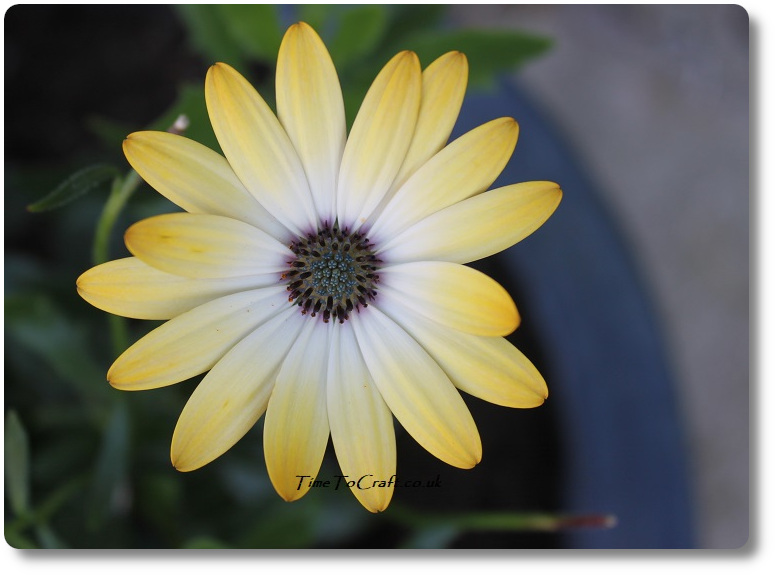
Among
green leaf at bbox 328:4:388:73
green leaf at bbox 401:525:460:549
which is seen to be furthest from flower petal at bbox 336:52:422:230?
green leaf at bbox 401:525:460:549

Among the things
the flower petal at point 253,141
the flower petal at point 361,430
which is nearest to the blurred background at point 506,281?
the flower petal at point 253,141

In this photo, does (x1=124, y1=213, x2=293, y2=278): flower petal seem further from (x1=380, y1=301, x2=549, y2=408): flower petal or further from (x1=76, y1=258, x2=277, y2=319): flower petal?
(x1=380, y1=301, x2=549, y2=408): flower petal

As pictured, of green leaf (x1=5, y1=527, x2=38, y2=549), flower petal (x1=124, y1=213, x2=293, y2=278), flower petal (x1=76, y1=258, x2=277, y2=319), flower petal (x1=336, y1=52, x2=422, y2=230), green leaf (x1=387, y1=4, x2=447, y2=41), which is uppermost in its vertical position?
green leaf (x1=387, y1=4, x2=447, y2=41)

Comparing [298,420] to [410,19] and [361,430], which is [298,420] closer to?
[361,430]

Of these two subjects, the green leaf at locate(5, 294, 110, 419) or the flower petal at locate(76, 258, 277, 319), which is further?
the green leaf at locate(5, 294, 110, 419)
